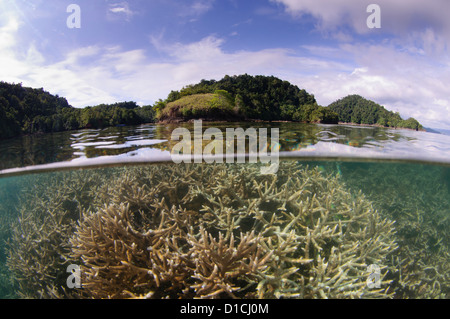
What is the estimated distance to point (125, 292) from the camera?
304cm

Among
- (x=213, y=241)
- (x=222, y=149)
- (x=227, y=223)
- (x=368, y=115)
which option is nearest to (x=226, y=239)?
(x=213, y=241)

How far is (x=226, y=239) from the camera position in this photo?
10.6ft

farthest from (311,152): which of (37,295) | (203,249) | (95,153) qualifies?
(37,295)

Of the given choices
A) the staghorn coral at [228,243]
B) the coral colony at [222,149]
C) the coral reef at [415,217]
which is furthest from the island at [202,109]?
the staghorn coral at [228,243]

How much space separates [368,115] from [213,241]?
33.0 ft

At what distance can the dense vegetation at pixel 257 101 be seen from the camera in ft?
24.9

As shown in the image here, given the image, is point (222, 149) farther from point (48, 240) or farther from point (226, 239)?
point (48, 240)

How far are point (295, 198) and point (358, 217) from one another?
147 cm

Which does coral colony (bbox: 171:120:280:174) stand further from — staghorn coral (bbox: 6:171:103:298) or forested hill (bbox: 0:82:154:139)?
forested hill (bbox: 0:82:154:139)

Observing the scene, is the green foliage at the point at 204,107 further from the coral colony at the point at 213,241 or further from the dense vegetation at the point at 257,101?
the coral colony at the point at 213,241

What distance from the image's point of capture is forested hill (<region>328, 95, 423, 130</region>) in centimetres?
867

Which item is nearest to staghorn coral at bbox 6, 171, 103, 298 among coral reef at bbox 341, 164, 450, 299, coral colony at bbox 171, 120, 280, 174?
coral colony at bbox 171, 120, 280, 174

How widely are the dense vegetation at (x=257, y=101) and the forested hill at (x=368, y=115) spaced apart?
155 cm

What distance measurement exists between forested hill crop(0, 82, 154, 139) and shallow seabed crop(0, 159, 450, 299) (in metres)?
1.97
